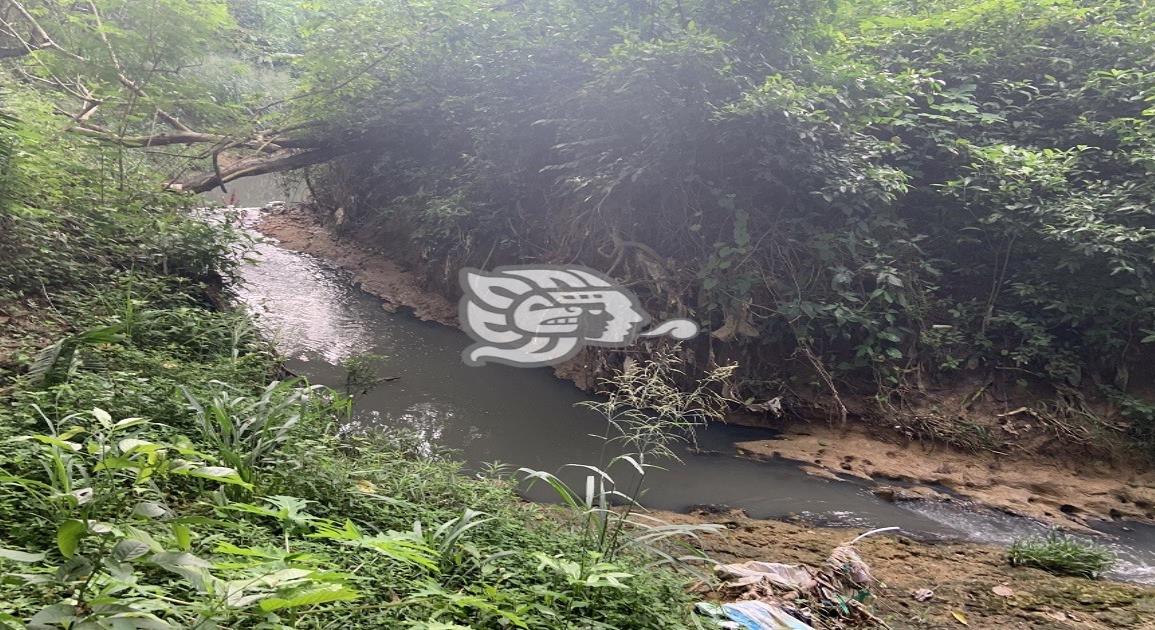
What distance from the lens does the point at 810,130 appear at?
5.85 meters

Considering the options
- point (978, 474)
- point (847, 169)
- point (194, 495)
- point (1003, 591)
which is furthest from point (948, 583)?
point (847, 169)

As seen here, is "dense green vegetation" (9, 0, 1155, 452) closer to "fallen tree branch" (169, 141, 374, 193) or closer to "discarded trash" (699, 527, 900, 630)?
"fallen tree branch" (169, 141, 374, 193)

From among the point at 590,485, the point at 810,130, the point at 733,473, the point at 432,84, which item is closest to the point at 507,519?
the point at 590,485

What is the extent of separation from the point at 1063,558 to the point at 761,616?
2.36 metres

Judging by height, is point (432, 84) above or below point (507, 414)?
above

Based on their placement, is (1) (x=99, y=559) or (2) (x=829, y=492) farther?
(2) (x=829, y=492)

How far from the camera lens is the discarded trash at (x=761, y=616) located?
2180mm

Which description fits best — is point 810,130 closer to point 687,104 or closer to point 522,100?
point 687,104

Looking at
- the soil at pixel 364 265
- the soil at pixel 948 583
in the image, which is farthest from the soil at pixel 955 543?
the soil at pixel 364 265

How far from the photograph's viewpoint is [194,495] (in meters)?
2.20

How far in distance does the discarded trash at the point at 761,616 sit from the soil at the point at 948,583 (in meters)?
0.70

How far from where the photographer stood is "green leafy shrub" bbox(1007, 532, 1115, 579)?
343 cm

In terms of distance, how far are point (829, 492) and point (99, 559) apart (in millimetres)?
4570
